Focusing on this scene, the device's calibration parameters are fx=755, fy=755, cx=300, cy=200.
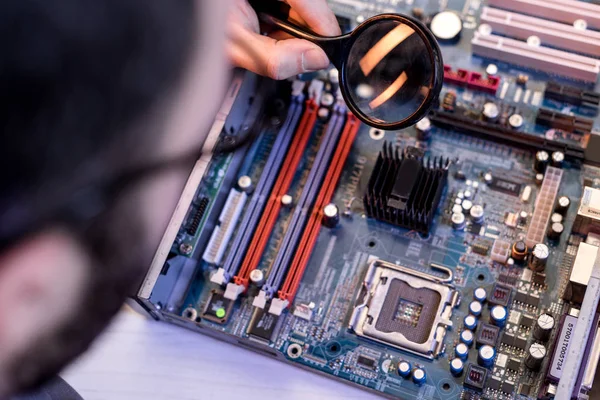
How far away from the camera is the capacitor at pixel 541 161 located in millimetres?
3570

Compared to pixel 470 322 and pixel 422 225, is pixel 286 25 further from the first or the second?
pixel 470 322

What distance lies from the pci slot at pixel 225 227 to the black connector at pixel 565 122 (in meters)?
1.51

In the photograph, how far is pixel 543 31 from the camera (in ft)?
12.5

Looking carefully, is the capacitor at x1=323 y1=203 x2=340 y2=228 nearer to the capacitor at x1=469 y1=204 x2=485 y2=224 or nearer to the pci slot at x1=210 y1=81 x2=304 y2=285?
the pci slot at x1=210 y1=81 x2=304 y2=285

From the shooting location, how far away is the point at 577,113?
3.74 m

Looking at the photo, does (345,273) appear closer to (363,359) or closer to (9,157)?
(363,359)

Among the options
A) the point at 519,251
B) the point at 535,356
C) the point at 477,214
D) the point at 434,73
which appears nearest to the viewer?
the point at 434,73

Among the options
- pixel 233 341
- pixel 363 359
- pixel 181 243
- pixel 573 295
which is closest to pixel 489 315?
pixel 573 295

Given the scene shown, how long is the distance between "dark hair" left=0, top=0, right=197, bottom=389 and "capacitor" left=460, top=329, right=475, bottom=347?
233 cm

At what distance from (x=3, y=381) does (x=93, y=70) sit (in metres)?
0.62

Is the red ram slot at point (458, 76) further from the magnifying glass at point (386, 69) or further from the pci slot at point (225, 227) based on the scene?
the pci slot at point (225, 227)

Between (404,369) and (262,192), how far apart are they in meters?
1.10

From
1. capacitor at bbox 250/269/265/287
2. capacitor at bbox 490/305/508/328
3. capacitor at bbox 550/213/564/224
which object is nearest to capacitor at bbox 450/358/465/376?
capacitor at bbox 490/305/508/328

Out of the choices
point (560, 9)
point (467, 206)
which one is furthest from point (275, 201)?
point (560, 9)
